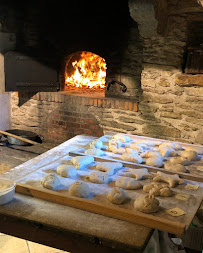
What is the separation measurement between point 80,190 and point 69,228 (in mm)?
298

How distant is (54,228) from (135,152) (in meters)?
1.25

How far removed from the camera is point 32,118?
5578mm

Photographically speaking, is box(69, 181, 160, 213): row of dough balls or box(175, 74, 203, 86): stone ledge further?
box(175, 74, 203, 86): stone ledge

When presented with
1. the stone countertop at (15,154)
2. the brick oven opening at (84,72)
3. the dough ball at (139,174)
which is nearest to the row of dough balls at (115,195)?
the dough ball at (139,174)

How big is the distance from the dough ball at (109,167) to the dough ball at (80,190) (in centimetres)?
36

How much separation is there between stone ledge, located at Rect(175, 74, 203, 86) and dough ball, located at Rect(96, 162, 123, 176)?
2.09 metres

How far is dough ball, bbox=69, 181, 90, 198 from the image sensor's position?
1861 millimetres

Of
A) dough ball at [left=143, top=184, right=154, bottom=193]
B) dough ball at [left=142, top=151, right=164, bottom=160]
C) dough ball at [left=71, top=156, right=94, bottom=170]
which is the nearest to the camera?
dough ball at [left=143, top=184, right=154, bottom=193]

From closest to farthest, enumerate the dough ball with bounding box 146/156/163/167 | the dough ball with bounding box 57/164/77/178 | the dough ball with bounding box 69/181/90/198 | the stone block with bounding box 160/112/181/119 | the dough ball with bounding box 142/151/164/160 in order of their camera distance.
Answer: the dough ball with bounding box 69/181/90/198 → the dough ball with bounding box 57/164/77/178 → the dough ball with bounding box 146/156/163/167 → the dough ball with bounding box 142/151/164/160 → the stone block with bounding box 160/112/181/119

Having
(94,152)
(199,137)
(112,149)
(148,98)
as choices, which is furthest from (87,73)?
(94,152)

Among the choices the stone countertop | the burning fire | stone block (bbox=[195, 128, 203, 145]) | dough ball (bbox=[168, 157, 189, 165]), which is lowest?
the stone countertop

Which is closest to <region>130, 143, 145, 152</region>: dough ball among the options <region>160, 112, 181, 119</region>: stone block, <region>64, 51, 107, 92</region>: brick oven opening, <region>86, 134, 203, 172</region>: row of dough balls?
Result: <region>86, 134, 203, 172</region>: row of dough balls

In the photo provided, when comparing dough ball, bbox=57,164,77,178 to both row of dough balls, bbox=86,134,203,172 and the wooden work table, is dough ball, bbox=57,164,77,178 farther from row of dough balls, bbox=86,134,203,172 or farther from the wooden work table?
row of dough balls, bbox=86,134,203,172

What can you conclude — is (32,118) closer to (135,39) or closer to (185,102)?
(135,39)
